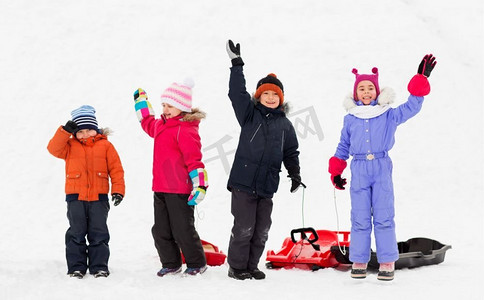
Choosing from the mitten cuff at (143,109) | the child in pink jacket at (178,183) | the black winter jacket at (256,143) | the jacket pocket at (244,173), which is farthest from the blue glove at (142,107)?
the jacket pocket at (244,173)

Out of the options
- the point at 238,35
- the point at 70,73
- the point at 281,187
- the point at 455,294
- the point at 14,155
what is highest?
the point at 238,35

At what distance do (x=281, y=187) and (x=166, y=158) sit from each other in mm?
3794

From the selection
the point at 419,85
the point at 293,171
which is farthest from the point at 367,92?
the point at 293,171

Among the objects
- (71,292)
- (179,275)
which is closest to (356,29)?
(179,275)

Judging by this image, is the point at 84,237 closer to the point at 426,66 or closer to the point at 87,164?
the point at 87,164

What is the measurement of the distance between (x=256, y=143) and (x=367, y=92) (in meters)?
1.23

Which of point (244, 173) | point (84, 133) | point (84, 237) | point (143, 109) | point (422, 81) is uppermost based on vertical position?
point (422, 81)

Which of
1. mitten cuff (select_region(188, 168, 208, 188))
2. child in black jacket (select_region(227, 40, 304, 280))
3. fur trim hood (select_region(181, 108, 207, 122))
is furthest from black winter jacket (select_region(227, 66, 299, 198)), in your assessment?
fur trim hood (select_region(181, 108, 207, 122))

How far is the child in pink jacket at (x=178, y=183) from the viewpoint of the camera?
222 inches

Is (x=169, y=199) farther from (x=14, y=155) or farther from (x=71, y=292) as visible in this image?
(x=14, y=155)

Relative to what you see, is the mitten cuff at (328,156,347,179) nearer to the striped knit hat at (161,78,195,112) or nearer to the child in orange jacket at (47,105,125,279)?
the striped knit hat at (161,78,195,112)

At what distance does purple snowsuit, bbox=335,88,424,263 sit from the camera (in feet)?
18.1

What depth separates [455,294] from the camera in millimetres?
4867

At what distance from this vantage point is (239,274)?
219 inches
